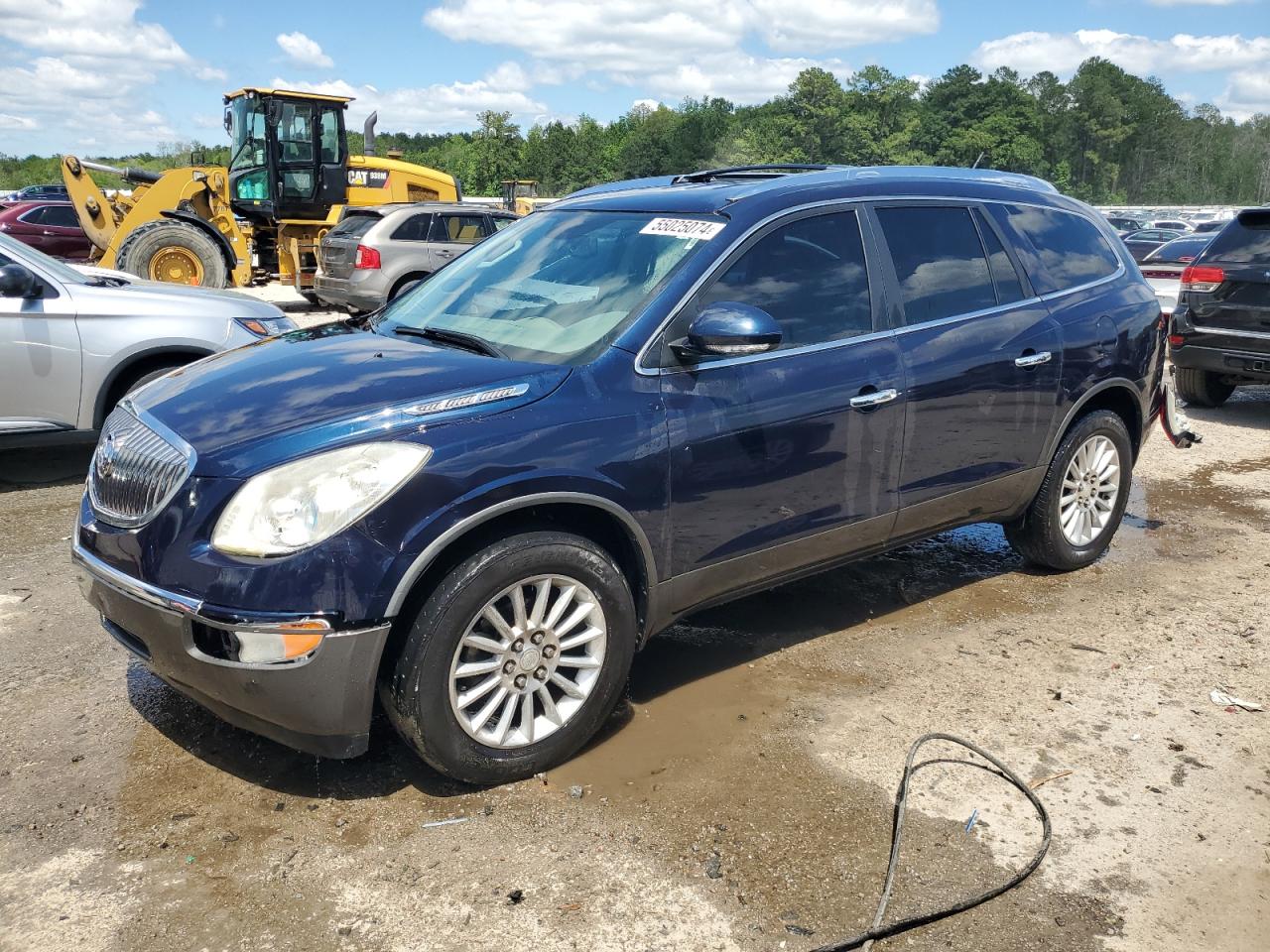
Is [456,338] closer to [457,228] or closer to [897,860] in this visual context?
[897,860]

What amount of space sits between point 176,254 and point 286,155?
10.1 feet

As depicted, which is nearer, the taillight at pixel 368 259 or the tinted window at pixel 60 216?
the taillight at pixel 368 259

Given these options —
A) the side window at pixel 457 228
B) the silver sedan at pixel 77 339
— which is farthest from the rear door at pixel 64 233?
the silver sedan at pixel 77 339

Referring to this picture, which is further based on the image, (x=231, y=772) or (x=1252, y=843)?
(x=231, y=772)

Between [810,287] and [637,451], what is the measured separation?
3.61 feet

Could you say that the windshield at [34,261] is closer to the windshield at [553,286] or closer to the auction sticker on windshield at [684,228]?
the windshield at [553,286]

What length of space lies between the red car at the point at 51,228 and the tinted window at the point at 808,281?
784 inches

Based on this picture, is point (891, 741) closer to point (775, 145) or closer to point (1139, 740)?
point (1139, 740)

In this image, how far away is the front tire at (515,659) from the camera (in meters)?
3.04

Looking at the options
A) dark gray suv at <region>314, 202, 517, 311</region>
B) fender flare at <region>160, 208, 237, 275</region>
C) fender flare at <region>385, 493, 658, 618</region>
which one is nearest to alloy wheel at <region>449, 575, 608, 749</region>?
fender flare at <region>385, 493, 658, 618</region>

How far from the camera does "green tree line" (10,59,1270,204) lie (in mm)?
87875

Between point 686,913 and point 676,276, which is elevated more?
point 676,276

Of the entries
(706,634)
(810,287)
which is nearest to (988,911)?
(706,634)

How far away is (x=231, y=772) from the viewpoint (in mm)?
3396
